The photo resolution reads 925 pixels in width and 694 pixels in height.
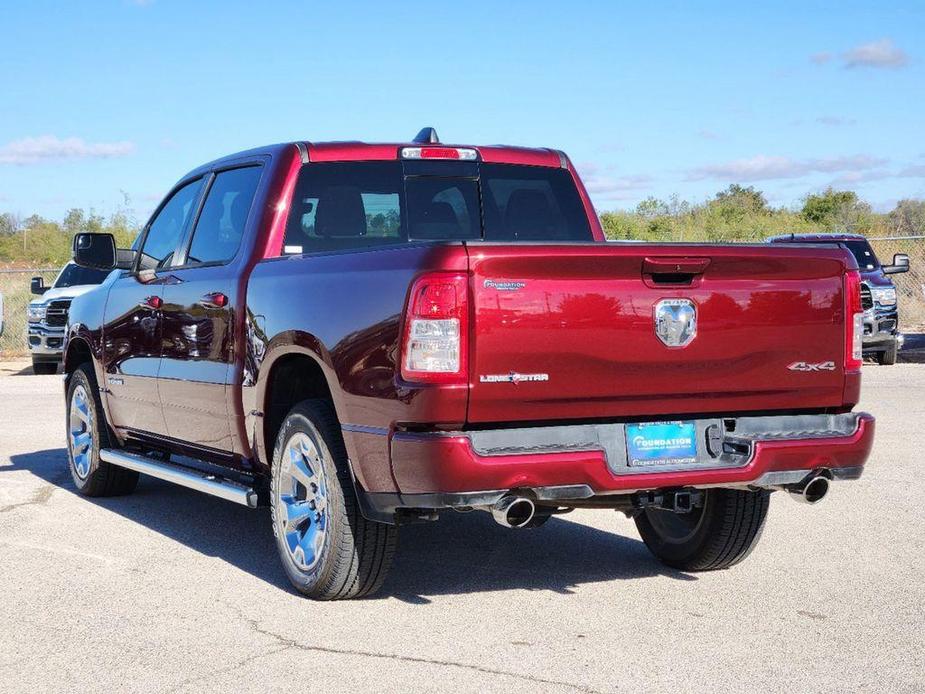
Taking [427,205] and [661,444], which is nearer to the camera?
[661,444]

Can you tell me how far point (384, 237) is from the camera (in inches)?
286

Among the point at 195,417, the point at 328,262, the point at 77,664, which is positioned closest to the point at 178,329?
the point at 195,417

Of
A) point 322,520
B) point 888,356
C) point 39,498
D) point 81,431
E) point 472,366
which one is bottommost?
point 888,356

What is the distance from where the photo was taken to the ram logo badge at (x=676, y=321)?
18.4 feet

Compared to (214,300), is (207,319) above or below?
below

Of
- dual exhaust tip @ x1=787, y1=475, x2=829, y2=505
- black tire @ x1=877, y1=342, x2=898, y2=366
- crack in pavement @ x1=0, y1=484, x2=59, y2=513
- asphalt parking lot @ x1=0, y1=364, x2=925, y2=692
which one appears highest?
dual exhaust tip @ x1=787, y1=475, x2=829, y2=505

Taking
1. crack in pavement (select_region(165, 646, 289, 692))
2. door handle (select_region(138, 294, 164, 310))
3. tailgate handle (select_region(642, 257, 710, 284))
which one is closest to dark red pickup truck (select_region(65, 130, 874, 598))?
tailgate handle (select_region(642, 257, 710, 284))

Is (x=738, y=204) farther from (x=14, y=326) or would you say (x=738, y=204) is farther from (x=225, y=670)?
(x=225, y=670)

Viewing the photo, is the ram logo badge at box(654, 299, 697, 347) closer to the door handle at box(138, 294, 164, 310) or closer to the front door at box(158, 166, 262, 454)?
the front door at box(158, 166, 262, 454)

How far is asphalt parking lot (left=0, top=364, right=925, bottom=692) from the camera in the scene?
5035 millimetres

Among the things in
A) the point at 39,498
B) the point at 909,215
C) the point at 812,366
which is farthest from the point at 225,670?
the point at 909,215

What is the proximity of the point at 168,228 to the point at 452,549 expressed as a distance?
8.94 ft

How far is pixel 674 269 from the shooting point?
5602mm

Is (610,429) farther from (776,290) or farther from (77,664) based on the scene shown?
(77,664)
